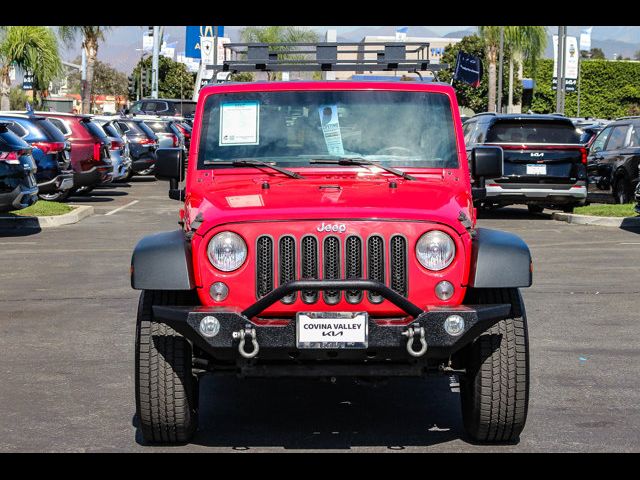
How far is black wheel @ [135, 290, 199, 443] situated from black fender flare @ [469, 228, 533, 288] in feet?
4.95

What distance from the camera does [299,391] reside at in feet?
26.3

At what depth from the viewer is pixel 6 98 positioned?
6116cm

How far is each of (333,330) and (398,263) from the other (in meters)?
0.53

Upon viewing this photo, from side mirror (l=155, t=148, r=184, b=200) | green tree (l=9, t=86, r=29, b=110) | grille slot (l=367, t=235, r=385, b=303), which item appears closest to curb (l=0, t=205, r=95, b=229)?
side mirror (l=155, t=148, r=184, b=200)

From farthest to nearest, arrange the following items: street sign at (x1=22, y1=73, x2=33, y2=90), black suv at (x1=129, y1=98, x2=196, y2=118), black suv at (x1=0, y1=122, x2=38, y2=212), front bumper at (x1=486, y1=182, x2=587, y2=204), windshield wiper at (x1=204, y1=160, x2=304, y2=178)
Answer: street sign at (x1=22, y1=73, x2=33, y2=90) < black suv at (x1=129, y1=98, x2=196, y2=118) < front bumper at (x1=486, y1=182, x2=587, y2=204) < black suv at (x1=0, y1=122, x2=38, y2=212) < windshield wiper at (x1=204, y1=160, x2=304, y2=178)

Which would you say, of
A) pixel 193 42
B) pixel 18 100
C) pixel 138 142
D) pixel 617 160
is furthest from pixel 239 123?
pixel 18 100

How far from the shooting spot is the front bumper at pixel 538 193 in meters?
21.8

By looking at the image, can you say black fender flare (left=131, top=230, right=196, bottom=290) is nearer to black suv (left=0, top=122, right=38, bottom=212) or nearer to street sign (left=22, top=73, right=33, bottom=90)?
black suv (left=0, top=122, right=38, bottom=212)

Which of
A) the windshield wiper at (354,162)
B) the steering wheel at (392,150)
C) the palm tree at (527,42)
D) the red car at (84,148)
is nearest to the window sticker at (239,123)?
the windshield wiper at (354,162)

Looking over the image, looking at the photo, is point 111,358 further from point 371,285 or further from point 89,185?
point 89,185

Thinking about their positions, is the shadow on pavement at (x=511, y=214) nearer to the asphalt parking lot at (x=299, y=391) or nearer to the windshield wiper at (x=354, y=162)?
the asphalt parking lot at (x=299, y=391)

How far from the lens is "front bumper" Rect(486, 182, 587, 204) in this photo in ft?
71.4

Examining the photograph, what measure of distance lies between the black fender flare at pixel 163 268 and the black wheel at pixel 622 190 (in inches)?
727
